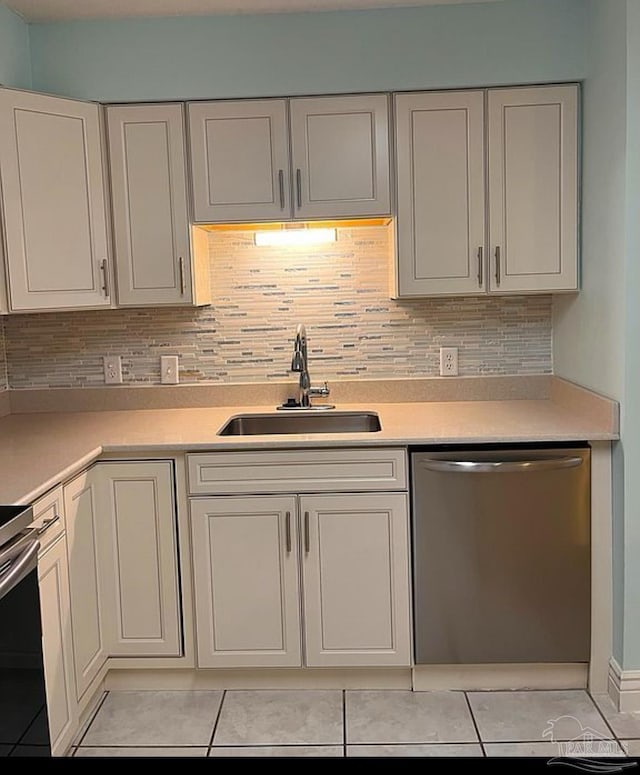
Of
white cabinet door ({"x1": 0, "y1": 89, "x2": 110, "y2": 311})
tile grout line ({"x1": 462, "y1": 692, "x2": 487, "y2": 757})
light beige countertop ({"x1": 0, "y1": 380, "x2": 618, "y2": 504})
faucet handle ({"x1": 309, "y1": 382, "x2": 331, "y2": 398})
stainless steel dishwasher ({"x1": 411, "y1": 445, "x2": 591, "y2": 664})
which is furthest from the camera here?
faucet handle ({"x1": 309, "y1": 382, "x2": 331, "y2": 398})

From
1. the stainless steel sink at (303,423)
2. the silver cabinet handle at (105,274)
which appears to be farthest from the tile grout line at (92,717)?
the silver cabinet handle at (105,274)

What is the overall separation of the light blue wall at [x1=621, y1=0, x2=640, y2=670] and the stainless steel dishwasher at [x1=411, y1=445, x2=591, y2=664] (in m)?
0.13

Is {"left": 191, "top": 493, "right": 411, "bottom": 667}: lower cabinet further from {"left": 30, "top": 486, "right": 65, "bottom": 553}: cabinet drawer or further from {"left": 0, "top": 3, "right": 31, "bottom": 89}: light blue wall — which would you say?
{"left": 0, "top": 3, "right": 31, "bottom": 89}: light blue wall

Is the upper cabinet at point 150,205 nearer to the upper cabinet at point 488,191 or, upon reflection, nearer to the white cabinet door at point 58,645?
the upper cabinet at point 488,191

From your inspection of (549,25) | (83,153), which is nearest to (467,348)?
(549,25)

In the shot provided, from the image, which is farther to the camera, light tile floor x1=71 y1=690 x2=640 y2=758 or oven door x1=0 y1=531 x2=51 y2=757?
light tile floor x1=71 y1=690 x2=640 y2=758

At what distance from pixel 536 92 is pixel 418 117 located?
0.42m

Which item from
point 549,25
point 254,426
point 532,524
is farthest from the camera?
point 254,426

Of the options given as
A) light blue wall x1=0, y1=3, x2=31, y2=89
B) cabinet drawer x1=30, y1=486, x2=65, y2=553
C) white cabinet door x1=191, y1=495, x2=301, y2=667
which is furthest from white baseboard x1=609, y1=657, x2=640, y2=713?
light blue wall x1=0, y1=3, x2=31, y2=89

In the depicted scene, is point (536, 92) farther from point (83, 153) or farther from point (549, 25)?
point (83, 153)

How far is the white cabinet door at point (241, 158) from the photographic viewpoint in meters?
2.93

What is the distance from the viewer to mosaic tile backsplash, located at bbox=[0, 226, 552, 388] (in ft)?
10.9

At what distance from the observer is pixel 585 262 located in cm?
289

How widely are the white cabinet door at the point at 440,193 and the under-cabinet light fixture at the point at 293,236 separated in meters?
0.35
